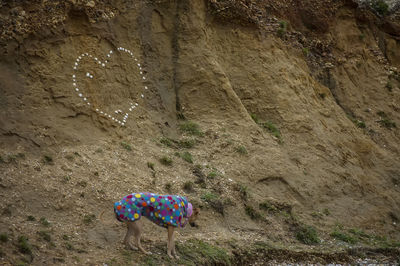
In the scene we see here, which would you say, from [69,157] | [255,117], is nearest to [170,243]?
[69,157]

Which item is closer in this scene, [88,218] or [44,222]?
[44,222]

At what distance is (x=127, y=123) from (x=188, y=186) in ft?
7.52

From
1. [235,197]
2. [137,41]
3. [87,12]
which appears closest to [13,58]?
[87,12]

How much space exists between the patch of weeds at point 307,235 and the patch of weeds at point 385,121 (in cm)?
747

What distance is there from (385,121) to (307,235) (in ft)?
25.9

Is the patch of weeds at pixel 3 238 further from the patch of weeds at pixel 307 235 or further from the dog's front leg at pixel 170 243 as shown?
the patch of weeds at pixel 307 235

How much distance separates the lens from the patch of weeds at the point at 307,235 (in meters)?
12.7

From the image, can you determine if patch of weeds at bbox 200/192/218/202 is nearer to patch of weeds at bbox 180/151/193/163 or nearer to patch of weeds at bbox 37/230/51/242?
patch of weeds at bbox 180/151/193/163

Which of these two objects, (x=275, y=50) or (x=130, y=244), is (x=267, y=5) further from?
(x=130, y=244)

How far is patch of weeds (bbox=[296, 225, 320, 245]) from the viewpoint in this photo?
41.5 feet

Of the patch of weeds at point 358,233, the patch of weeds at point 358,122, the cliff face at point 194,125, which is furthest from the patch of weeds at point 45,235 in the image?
the patch of weeds at point 358,122

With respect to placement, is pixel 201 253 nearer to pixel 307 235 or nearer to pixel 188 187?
pixel 188 187

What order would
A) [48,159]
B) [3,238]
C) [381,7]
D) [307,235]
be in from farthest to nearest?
[381,7] → [307,235] → [48,159] → [3,238]

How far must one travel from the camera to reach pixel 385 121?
62.5 ft
